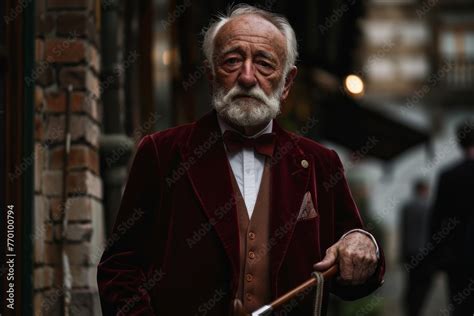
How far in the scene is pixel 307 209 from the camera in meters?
3.74

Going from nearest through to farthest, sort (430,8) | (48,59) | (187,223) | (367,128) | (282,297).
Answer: (282,297), (187,223), (48,59), (367,128), (430,8)

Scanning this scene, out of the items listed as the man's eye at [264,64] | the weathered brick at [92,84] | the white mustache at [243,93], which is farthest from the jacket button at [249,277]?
the weathered brick at [92,84]

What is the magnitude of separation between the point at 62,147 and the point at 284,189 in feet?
7.22

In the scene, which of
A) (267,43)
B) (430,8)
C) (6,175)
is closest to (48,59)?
(6,175)

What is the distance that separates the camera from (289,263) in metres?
3.64

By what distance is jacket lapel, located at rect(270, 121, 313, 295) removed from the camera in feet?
11.8

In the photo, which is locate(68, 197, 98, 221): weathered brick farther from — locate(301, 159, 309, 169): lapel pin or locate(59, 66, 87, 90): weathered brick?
locate(301, 159, 309, 169): lapel pin

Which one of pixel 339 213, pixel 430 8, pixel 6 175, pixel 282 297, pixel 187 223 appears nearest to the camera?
pixel 282 297

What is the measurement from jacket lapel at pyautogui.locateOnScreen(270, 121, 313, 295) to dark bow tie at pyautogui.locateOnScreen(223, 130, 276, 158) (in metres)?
0.04

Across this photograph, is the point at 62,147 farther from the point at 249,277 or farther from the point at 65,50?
the point at 249,277

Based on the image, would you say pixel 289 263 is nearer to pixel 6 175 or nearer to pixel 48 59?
pixel 6 175

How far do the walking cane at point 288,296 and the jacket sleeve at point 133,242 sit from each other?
0.43 m

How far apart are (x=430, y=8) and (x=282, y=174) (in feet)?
90.9

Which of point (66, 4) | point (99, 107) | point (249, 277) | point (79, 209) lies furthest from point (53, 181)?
point (249, 277)
